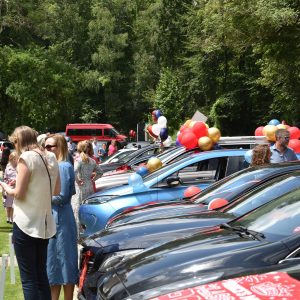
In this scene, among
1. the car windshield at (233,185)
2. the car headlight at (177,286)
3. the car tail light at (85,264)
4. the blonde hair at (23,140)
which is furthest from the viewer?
the car windshield at (233,185)

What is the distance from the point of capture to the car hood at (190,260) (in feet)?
11.5

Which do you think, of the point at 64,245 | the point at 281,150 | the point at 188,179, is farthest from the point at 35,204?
the point at 281,150

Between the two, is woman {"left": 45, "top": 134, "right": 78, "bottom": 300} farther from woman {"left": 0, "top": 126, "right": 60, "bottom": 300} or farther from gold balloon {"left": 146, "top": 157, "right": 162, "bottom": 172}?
gold balloon {"left": 146, "top": 157, "right": 162, "bottom": 172}

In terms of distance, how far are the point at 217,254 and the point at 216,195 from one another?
10.6 feet

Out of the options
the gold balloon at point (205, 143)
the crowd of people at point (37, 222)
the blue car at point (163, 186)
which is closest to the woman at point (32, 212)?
the crowd of people at point (37, 222)

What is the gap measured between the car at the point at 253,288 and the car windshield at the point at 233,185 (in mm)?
3646

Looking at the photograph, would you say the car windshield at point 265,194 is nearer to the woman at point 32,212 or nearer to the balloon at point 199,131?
the woman at point 32,212

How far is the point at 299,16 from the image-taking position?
2200 centimetres

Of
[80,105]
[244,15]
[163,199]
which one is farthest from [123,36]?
[163,199]

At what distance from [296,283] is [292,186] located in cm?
322

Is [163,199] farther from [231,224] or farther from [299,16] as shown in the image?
[299,16]

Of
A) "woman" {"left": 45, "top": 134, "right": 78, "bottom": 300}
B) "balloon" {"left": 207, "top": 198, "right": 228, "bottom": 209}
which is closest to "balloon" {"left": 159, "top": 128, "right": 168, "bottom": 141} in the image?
"balloon" {"left": 207, "top": 198, "right": 228, "bottom": 209}

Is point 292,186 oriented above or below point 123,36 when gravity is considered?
below

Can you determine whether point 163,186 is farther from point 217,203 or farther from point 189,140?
point 217,203
